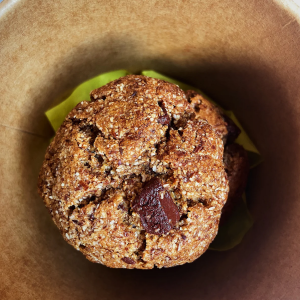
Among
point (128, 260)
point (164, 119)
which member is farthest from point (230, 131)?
point (128, 260)

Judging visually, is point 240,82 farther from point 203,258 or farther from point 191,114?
point 203,258

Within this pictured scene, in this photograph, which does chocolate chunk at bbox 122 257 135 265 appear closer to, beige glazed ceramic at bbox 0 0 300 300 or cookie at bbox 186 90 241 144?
beige glazed ceramic at bbox 0 0 300 300

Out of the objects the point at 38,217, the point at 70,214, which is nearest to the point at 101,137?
the point at 70,214

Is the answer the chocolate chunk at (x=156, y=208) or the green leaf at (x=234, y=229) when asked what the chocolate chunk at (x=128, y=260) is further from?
the green leaf at (x=234, y=229)

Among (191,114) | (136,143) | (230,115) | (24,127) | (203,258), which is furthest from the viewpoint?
(230,115)

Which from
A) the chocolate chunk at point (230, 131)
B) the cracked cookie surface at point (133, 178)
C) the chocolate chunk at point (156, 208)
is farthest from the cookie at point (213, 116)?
the chocolate chunk at point (156, 208)

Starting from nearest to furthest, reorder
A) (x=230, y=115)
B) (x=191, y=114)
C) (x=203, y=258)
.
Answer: (x=191, y=114) < (x=203, y=258) < (x=230, y=115)
